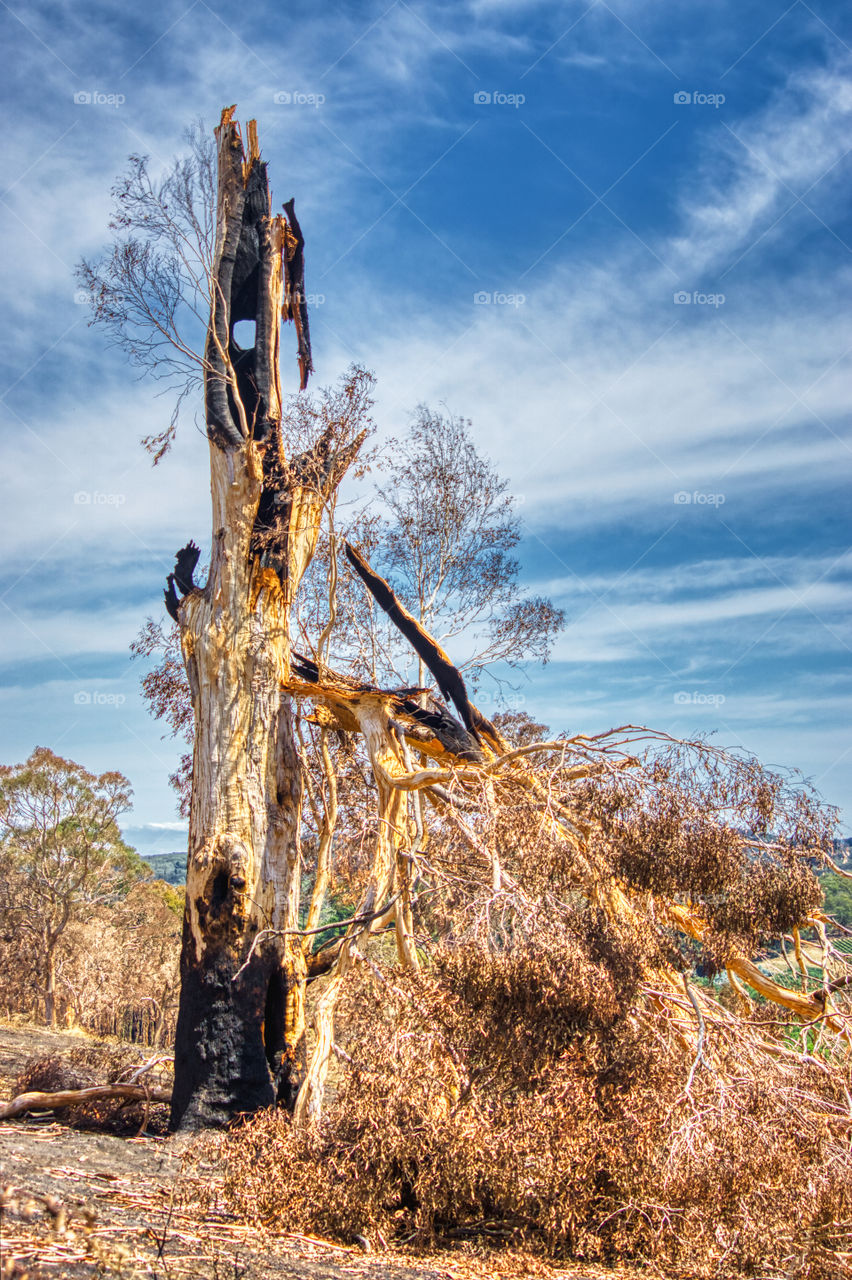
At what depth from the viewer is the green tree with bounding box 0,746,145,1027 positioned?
22734 mm

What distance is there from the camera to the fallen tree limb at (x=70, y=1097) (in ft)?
22.3

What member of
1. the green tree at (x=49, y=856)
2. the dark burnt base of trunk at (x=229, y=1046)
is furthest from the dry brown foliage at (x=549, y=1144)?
the green tree at (x=49, y=856)

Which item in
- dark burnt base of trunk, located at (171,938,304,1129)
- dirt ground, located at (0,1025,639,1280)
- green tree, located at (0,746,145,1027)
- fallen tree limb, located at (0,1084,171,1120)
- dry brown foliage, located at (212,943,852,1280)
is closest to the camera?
dirt ground, located at (0,1025,639,1280)

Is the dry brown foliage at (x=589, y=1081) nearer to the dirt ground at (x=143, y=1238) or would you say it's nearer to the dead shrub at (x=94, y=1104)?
the dirt ground at (x=143, y=1238)

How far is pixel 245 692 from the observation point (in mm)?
8250

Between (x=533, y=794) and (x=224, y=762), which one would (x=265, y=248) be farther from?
(x=533, y=794)

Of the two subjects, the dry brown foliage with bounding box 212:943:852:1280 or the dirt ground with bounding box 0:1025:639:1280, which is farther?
the dry brown foliage with bounding box 212:943:852:1280

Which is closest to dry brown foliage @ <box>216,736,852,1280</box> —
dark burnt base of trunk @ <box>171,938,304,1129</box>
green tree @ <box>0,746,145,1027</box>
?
dark burnt base of trunk @ <box>171,938,304,1129</box>

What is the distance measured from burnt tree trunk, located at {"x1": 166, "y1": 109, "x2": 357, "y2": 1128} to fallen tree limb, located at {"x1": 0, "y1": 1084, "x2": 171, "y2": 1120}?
468mm

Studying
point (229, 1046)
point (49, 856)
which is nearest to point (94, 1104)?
point (229, 1046)

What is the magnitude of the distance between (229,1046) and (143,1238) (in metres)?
3.59

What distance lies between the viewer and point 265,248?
31.0 feet

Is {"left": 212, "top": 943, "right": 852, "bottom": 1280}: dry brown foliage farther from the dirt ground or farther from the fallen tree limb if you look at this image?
the fallen tree limb

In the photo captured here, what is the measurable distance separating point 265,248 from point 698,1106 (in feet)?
28.8
